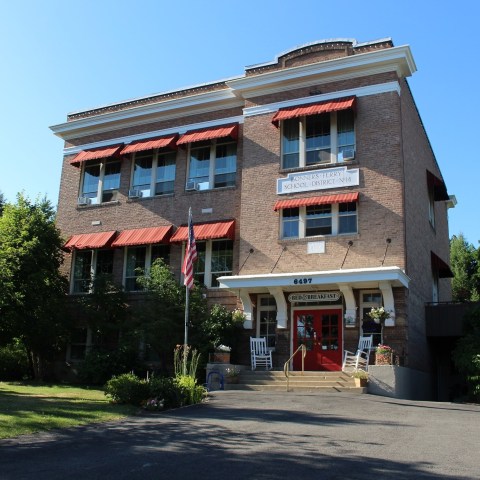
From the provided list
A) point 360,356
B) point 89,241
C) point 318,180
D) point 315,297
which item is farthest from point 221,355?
point 89,241

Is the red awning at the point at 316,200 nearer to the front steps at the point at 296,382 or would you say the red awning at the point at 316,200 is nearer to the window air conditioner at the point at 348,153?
the window air conditioner at the point at 348,153

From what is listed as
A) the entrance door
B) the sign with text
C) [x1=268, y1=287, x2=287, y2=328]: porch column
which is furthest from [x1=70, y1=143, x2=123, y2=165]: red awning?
the entrance door

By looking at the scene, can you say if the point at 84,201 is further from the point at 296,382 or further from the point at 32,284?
the point at 296,382

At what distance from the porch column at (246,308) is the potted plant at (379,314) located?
4.50 meters

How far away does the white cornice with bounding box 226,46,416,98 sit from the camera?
2103 centimetres

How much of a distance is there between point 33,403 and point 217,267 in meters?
10.9

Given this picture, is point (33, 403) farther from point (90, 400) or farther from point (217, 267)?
point (217, 267)

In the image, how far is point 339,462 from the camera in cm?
768

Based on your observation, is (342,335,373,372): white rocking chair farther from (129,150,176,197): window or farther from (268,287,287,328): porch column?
(129,150,176,197): window

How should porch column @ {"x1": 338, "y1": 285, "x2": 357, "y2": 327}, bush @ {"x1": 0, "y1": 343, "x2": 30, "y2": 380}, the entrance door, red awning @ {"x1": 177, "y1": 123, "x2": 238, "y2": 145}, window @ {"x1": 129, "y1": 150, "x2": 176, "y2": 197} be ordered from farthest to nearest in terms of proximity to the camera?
window @ {"x1": 129, "y1": 150, "x2": 176, "y2": 197}, bush @ {"x1": 0, "y1": 343, "x2": 30, "y2": 380}, red awning @ {"x1": 177, "y1": 123, "x2": 238, "y2": 145}, the entrance door, porch column @ {"x1": 338, "y1": 285, "x2": 357, "y2": 327}

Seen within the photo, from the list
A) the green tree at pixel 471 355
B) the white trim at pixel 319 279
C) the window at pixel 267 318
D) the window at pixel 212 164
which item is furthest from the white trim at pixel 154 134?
the green tree at pixel 471 355

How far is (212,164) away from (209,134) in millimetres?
1273

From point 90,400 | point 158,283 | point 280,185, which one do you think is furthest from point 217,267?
point 90,400

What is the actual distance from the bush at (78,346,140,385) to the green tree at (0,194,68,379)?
2299 mm
